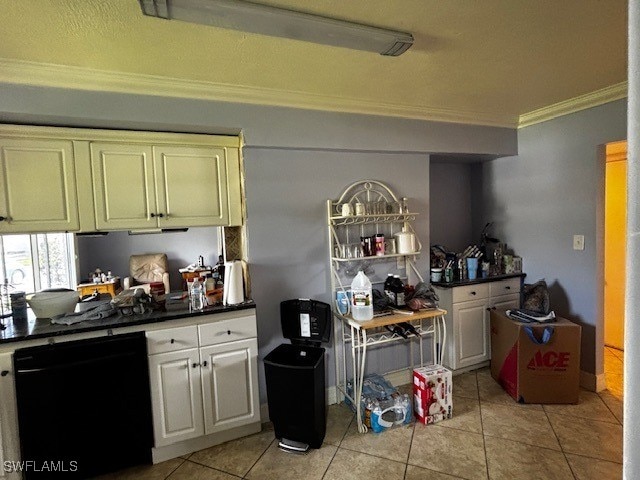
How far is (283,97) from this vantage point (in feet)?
7.50

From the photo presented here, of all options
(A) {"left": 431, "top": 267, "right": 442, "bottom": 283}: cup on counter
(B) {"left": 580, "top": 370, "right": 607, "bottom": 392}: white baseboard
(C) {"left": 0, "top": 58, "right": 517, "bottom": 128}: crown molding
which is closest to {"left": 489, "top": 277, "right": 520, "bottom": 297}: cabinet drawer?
(A) {"left": 431, "top": 267, "right": 442, "bottom": 283}: cup on counter

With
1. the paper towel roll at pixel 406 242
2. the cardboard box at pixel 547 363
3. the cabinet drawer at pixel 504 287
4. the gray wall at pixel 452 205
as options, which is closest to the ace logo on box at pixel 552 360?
the cardboard box at pixel 547 363

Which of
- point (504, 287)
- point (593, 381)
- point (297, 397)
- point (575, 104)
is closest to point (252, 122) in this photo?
point (297, 397)

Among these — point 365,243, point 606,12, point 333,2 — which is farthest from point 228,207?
point 606,12

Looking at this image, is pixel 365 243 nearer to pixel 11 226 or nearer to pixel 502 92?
pixel 502 92

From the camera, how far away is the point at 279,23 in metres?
1.42

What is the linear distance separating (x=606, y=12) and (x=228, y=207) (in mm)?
2308

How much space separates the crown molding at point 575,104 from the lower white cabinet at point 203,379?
118 inches

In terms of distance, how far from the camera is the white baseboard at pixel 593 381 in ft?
8.70

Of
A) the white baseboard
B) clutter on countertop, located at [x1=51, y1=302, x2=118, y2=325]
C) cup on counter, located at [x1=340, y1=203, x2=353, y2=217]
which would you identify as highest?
cup on counter, located at [x1=340, y1=203, x2=353, y2=217]

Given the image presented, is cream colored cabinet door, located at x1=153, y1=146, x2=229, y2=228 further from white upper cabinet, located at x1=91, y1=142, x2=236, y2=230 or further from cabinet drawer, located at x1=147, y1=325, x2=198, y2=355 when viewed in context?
cabinet drawer, located at x1=147, y1=325, x2=198, y2=355

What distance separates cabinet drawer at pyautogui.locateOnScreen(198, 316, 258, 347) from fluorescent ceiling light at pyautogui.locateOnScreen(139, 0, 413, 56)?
1.66 meters

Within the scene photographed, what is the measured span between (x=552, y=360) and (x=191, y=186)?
2952 millimetres

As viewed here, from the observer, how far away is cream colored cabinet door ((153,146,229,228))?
87.9 inches
